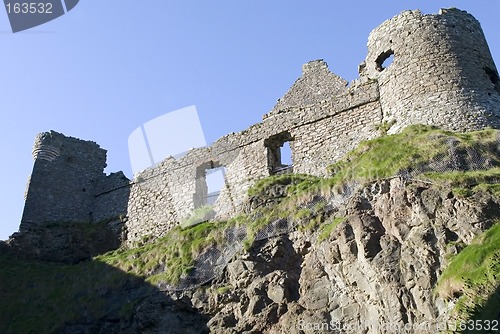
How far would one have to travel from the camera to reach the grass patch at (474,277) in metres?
8.72

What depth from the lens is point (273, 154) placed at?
1961cm

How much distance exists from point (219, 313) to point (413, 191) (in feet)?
17.7

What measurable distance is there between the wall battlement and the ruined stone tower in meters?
0.03

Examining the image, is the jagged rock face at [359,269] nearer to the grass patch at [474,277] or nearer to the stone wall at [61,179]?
the grass patch at [474,277]

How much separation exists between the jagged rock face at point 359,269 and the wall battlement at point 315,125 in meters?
3.64

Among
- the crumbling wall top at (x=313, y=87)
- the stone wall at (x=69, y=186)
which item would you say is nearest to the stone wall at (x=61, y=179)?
the stone wall at (x=69, y=186)

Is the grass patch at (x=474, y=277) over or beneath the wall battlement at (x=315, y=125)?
beneath

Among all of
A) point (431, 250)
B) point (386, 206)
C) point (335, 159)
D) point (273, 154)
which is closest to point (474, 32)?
point (335, 159)

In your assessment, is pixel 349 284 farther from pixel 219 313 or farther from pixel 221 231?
pixel 221 231

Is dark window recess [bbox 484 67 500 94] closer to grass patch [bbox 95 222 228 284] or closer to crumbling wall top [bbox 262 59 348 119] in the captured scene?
crumbling wall top [bbox 262 59 348 119]

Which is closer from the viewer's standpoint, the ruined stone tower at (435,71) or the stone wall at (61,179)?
the ruined stone tower at (435,71)

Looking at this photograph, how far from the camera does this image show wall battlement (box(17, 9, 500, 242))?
16625 millimetres

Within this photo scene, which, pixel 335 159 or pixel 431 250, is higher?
pixel 335 159

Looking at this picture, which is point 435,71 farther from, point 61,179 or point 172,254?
point 61,179
